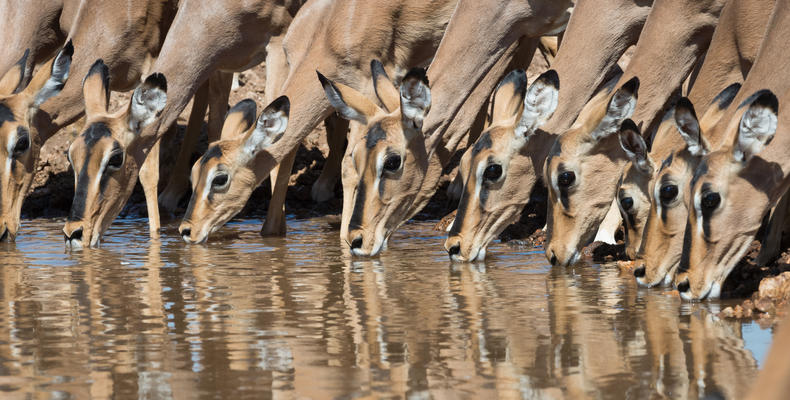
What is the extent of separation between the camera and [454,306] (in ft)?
23.7

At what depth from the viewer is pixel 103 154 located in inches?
444

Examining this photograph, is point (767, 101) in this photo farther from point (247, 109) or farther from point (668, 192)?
point (247, 109)

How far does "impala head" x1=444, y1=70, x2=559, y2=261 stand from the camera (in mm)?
9750

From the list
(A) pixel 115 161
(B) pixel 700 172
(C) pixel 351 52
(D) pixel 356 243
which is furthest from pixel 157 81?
(B) pixel 700 172

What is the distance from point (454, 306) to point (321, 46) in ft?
17.9

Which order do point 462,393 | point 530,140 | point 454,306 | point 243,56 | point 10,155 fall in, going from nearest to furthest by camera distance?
point 462,393 < point 454,306 < point 530,140 < point 10,155 < point 243,56

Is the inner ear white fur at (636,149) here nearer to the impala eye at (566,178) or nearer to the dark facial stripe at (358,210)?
the impala eye at (566,178)

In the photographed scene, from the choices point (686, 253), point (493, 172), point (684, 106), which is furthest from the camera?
point (493, 172)

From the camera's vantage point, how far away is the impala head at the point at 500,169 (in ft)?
32.0

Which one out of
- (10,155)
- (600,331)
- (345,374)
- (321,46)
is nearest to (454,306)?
(600,331)

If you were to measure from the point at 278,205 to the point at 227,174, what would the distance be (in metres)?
0.82

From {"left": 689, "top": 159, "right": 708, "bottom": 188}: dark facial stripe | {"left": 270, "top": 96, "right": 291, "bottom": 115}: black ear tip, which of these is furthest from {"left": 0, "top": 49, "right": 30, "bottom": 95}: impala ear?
{"left": 689, "top": 159, "right": 708, "bottom": 188}: dark facial stripe

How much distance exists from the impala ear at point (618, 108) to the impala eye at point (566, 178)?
357 millimetres

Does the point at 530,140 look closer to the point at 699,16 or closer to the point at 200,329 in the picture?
the point at 699,16
